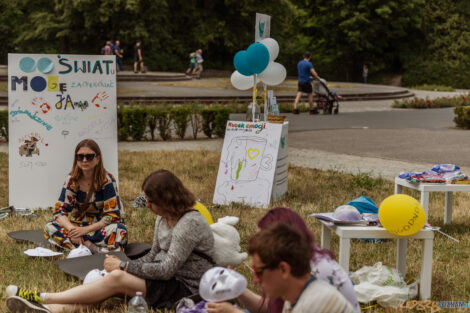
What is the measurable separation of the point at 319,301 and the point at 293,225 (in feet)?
1.13

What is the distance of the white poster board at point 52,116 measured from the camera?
7336mm

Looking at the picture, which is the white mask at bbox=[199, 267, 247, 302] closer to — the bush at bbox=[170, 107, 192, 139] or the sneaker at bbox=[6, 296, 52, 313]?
the sneaker at bbox=[6, 296, 52, 313]

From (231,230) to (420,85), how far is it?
150 ft

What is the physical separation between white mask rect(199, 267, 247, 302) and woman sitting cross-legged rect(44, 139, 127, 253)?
270 centimetres

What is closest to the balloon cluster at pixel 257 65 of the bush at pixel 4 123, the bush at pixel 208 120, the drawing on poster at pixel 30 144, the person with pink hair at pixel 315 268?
the drawing on poster at pixel 30 144

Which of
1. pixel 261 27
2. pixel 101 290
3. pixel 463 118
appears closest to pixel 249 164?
pixel 261 27

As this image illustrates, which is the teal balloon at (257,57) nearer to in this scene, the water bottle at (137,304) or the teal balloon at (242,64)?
the teal balloon at (242,64)

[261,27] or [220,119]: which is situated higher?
[261,27]

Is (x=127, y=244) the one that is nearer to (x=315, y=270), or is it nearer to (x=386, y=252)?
(x=386, y=252)

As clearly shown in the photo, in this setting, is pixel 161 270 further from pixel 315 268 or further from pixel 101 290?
pixel 315 268

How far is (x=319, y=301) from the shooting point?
108 inches

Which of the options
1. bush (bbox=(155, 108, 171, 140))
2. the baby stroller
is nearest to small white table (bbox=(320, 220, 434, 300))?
bush (bbox=(155, 108, 171, 140))

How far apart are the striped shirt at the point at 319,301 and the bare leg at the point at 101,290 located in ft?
5.32

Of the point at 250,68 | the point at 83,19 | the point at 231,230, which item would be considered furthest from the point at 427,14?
the point at 231,230
